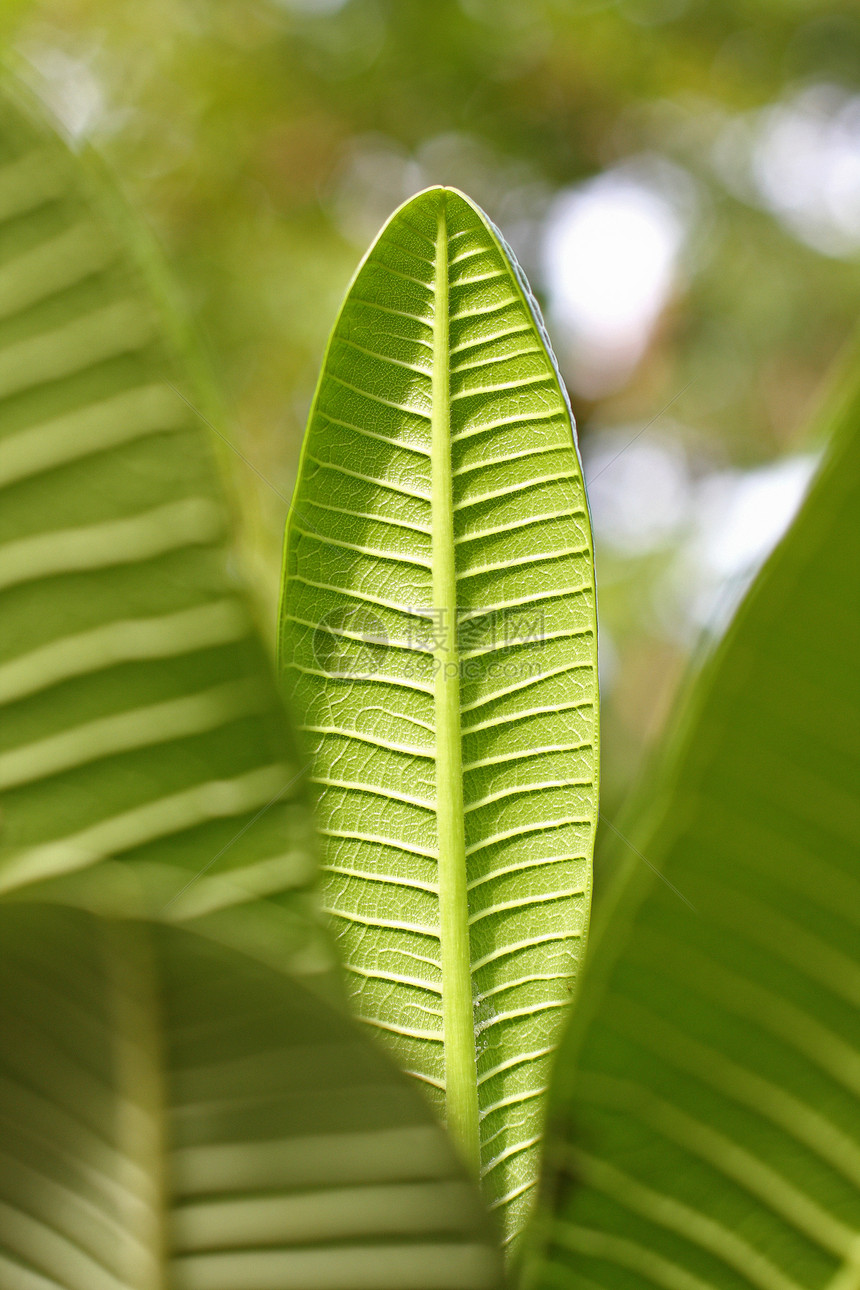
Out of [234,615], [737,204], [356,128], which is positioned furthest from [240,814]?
[737,204]

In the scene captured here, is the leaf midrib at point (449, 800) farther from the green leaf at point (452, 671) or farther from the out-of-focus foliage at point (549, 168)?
the out-of-focus foliage at point (549, 168)

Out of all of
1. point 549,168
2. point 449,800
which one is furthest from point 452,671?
point 549,168

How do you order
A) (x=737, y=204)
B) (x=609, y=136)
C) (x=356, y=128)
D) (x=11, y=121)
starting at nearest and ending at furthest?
1. (x=11, y=121)
2. (x=356, y=128)
3. (x=609, y=136)
4. (x=737, y=204)

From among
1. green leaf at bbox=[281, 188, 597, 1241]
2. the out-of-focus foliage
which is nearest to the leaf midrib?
green leaf at bbox=[281, 188, 597, 1241]

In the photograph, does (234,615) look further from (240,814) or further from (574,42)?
(574,42)

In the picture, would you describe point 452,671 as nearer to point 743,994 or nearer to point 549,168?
point 743,994

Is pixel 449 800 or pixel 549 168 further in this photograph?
pixel 549 168

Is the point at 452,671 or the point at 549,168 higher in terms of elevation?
the point at 549,168
